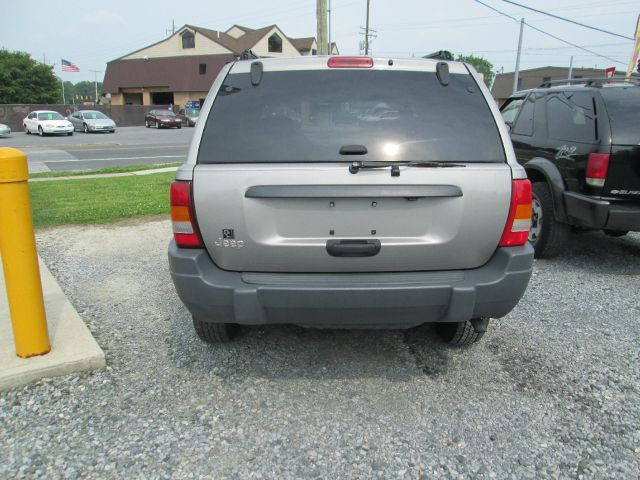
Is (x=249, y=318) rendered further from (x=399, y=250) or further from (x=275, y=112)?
(x=275, y=112)

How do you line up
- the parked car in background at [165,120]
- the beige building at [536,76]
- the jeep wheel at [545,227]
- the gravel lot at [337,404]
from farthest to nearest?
1. the beige building at [536,76]
2. the parked car in background at [165,120]
3. the jeep wheel at [545,227]
4. the gravel lot at [337,404]

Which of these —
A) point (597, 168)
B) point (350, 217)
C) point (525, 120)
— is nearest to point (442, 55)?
point (350, 217)

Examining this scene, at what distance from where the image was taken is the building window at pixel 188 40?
55.0 metres

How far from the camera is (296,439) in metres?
2.56

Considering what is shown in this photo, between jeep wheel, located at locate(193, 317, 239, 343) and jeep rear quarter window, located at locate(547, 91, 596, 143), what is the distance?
3.79 m

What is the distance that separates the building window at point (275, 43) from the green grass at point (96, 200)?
164 ft

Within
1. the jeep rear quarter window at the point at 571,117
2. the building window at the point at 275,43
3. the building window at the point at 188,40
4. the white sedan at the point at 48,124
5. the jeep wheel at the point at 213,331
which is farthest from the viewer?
the building window at the point at 275,43

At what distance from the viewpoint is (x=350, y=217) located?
2.62m

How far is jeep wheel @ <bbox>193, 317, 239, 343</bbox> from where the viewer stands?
3.24 meters

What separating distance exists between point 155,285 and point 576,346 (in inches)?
139

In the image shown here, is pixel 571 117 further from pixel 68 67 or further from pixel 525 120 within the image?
pixel 68 67

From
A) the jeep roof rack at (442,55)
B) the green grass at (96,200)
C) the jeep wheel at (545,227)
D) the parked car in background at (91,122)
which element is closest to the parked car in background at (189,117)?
the parked car in background at (91,122)

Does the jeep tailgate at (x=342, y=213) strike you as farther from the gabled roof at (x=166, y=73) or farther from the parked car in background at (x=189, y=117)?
the gabled roof at (x=166, y=73)

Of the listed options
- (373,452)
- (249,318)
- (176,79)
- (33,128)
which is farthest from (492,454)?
(176,79)
